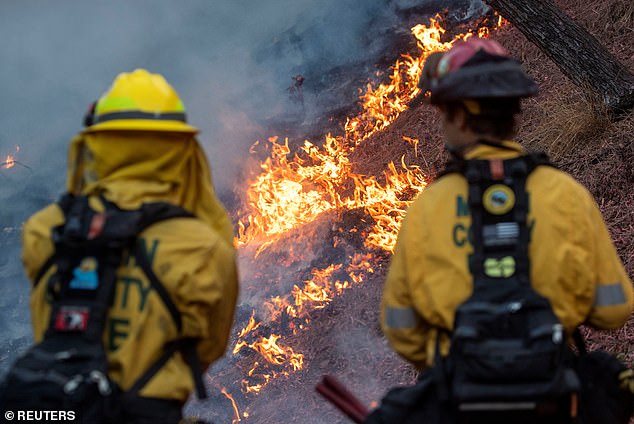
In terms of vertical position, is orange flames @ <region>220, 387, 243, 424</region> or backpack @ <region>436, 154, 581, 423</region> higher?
backpack @ <region>436, 154, 581, 423</region>

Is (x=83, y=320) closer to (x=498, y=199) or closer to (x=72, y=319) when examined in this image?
(x=72, y=319)

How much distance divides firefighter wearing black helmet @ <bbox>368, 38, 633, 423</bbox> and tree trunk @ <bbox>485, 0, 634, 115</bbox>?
4.29 m

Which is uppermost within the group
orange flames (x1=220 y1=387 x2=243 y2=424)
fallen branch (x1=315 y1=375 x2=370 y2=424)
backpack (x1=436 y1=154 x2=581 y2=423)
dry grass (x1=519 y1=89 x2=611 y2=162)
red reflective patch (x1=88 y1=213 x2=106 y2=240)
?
dry grass (x1=519 y1=89 x2=611 y2=162)

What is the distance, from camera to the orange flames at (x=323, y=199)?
6.40 m

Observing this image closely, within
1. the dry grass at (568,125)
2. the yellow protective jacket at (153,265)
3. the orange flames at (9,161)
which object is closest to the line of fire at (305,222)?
the orange flames at (9,161)

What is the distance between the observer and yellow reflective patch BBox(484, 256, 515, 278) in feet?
7.50

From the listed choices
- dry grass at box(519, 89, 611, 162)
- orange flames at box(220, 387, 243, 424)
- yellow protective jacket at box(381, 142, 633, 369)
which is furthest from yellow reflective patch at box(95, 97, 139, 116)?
dry grass at box(519, 89, 611, 162)

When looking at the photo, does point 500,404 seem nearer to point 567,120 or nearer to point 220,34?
point 567,120

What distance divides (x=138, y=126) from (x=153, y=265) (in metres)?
0.47

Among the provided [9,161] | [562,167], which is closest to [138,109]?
[562,167]

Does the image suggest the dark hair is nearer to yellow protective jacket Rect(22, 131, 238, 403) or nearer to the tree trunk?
yellow protective jacket Rect(22, 131, 238, 403)

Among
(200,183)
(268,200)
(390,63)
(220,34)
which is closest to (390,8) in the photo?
(390,63)

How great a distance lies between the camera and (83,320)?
2271mm

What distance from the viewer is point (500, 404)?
2.21 metres
